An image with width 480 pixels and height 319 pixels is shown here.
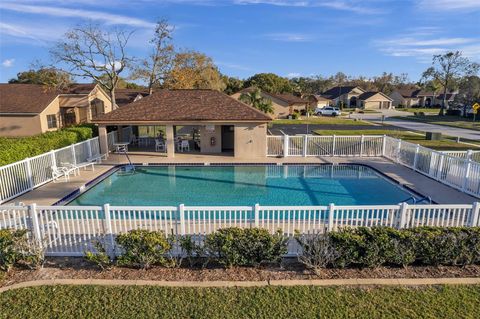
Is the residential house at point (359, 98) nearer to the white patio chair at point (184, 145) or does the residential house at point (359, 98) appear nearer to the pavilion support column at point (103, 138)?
the white patio chair at point (184, 145)

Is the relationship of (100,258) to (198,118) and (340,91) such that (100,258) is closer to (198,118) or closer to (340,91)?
(198,118)

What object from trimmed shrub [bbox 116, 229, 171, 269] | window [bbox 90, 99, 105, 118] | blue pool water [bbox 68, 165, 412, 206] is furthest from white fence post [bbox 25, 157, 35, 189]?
window [bbox 90, 99, 105, 118]

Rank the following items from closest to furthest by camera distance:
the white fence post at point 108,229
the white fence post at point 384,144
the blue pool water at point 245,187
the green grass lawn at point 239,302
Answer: the green grass lawn at point 239,302
the white fence post at point 108,229
the blue pool water at point 245,187
the white fence post at point 384,144

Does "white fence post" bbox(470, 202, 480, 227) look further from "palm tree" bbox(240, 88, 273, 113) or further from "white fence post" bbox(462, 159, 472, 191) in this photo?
"palm tree" bbox(240, 88, 273, 113)

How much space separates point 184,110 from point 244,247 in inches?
557

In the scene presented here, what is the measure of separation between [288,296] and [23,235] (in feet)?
18.2

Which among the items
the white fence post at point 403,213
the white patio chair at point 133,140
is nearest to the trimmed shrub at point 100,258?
the white fence post at point 403,213

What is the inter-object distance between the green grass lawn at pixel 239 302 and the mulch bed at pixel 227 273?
1.43 ft

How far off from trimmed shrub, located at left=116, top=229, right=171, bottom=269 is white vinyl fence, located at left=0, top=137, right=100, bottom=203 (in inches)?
292

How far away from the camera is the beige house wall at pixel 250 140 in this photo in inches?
733

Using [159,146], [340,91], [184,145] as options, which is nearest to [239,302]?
[184,145]

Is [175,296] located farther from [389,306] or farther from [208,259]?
[389,306]

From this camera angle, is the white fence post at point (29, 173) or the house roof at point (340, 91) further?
the house roof at point (340, 91)

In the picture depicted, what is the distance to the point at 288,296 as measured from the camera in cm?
539
